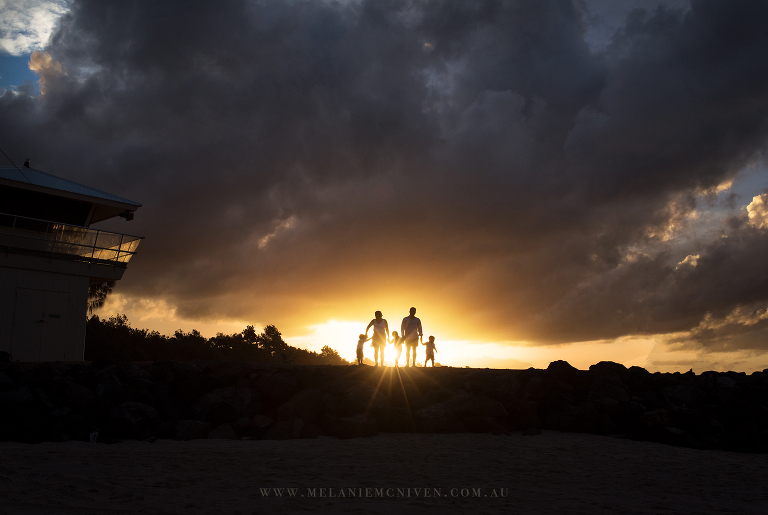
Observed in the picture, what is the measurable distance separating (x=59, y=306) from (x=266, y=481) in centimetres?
1647

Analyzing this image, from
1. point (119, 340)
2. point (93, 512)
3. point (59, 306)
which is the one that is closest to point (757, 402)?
point (93, 512)

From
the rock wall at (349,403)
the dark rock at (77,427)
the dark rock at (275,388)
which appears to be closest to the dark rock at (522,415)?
the rock wall at (349,403)

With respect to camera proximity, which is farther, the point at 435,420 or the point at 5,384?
the point at 435,420

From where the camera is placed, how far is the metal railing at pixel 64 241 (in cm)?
2045

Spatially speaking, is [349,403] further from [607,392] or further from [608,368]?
[608,368]

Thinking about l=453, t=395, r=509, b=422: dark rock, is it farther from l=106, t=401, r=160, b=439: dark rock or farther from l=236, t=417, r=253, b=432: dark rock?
l=106, t=401, r=160, b=439: dark rock

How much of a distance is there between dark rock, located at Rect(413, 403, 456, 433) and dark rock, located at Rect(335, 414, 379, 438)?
1.36 metres

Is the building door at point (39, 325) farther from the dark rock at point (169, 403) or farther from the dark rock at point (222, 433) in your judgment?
the dark rock at point (222, 433)

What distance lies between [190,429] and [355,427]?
4124 millimetres

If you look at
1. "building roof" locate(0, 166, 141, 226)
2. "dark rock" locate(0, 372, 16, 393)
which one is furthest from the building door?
"dark rock" locate(0, 372, 16, 393)

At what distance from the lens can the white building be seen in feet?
66.5

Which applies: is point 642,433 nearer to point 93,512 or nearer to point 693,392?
point 693,392

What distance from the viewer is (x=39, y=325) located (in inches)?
814

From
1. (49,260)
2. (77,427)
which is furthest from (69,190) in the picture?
(77,427)
